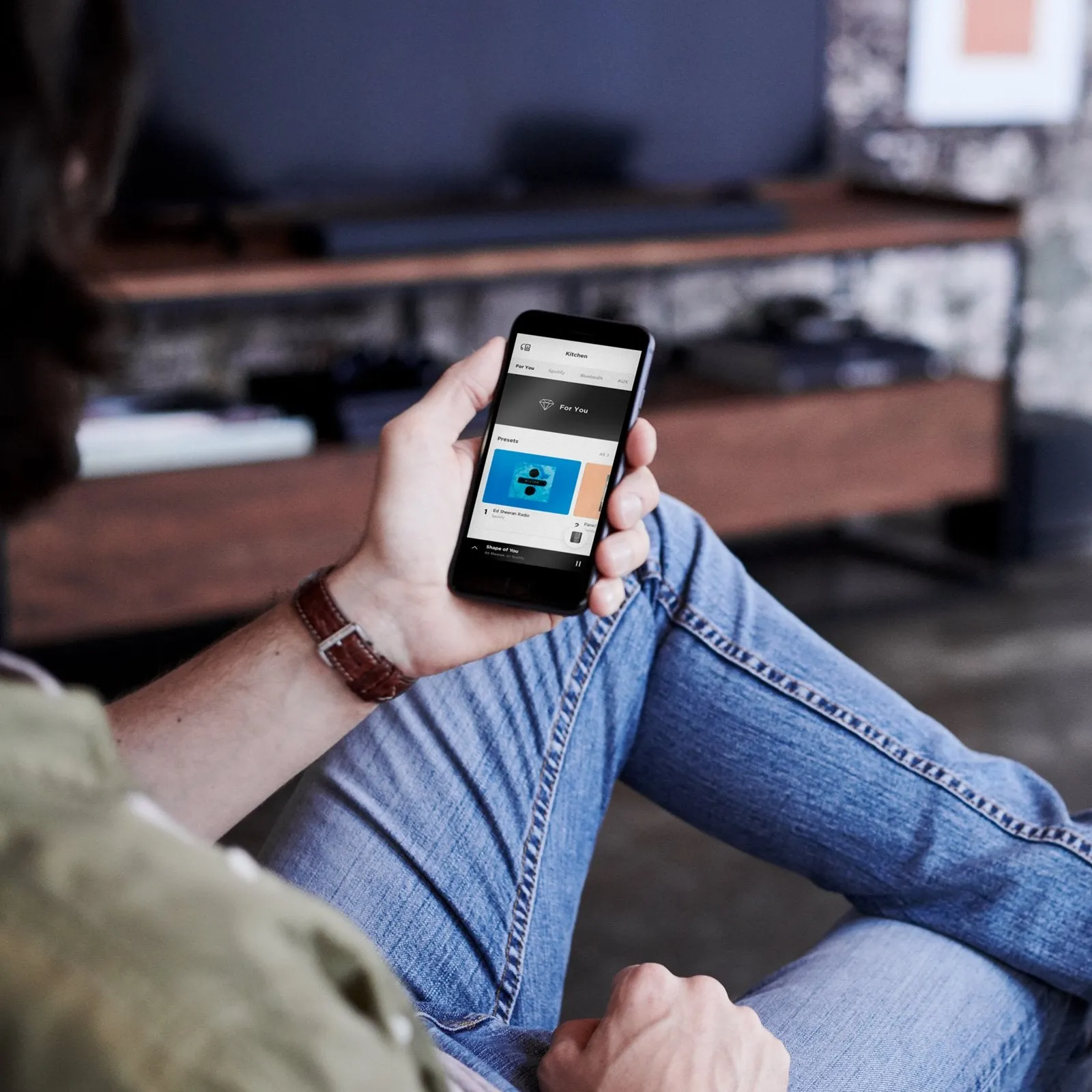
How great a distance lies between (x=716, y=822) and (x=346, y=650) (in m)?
0.29

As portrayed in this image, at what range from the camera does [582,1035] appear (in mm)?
754

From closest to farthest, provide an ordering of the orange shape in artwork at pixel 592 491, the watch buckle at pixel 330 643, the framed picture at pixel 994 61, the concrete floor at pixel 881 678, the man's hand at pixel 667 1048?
the man's hand at pixel 667 1048 < the watch buckle at pixel 330 643 < the orange shape in artwork at pixel 592 491 < the concrete floor at pixel 881 678 < the framed picture at pixel 994 61

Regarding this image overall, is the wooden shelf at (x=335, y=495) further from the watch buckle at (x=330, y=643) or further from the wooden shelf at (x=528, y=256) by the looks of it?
the watch buckle at (x=330, y=643)

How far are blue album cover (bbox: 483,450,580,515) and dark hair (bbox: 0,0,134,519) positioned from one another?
1.38ft

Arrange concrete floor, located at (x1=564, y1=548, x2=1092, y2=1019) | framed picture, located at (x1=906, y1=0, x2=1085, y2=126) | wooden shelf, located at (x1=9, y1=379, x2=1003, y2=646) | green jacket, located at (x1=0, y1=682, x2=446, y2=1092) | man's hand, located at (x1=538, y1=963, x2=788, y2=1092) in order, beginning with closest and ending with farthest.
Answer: green jacket, located at (x1=0, y1=682, x2=446, y2=1092)
man's hand, located at (x1=538, y1=963, x2=788, y2=1092)
concrete floor, located at (x1=564, y1=548, x2=1092, y2=1019)
wooden shelf, located at (x1=9, y1=379, x2=1003, y2=646)
framed picture, located at (x1=906, y1=0, x2=1085, y2=126)

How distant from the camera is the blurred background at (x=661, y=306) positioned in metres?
2.09

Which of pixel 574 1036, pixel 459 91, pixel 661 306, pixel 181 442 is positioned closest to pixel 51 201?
pixel 574 1036

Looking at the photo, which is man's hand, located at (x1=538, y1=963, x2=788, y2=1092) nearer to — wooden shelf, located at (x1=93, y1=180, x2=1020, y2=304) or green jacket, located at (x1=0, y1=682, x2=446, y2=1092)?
green jacket, located at (x1=0, y1=682, x2=446, y2=1092)

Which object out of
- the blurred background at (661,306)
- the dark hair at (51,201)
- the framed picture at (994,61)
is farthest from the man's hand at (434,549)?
the framed picture at (994,61)

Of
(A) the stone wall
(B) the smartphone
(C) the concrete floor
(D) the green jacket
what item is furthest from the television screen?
(D) the green jacket

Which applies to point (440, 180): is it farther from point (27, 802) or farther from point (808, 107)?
point (27, 802)

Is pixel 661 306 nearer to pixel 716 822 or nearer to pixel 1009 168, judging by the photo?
pixel 1009 168

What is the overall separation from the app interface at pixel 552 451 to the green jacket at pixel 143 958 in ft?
1.58

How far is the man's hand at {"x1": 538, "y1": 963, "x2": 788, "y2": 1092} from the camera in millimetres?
711
